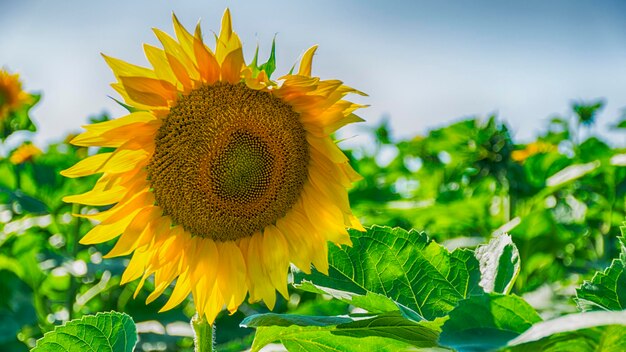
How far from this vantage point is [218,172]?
1.52 m

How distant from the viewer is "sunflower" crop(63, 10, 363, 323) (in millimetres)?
1354

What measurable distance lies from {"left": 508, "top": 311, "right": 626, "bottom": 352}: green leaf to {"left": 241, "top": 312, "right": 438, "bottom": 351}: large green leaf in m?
0.17

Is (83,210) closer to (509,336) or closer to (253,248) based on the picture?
(253,248)

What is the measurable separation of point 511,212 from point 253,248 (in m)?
1.58

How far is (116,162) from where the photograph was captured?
1.40 meters

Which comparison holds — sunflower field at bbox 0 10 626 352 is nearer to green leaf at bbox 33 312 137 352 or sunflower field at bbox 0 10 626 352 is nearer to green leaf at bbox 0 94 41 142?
green leaf at bbox 33 312 137 352

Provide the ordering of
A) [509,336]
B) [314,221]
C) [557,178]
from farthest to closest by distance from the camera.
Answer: [557,178] → [314,221] → [509,336]

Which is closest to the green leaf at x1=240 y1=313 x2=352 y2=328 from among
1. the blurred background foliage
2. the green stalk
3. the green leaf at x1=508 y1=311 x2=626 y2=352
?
the green leaf at x1=508 y1=311 x2=626 y2=352

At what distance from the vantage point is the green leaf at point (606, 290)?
904 mm

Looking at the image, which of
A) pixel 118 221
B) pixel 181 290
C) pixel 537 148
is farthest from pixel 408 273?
pixel 537 148

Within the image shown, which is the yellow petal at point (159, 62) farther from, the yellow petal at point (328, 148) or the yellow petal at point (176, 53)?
the yellow petal at point (328, 148)

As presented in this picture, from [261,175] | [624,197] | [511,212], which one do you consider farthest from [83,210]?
[624,197]

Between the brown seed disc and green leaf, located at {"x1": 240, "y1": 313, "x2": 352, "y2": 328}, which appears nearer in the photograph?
green leaf, located at {"x1": 240, "y1": 313, "x2": 352, "y2": 328}

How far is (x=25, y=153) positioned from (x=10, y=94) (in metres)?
0.35
